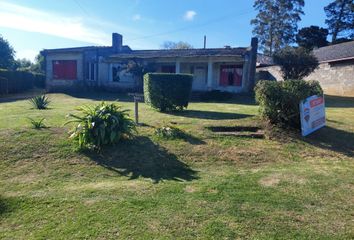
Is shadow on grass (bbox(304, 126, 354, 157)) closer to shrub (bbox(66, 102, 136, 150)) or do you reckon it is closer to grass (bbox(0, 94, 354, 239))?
grass (bbox(0, 94, 354, 239))

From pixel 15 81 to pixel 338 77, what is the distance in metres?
25.1

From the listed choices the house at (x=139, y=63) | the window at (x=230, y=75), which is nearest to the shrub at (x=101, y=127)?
the house at (x=139, y=63)

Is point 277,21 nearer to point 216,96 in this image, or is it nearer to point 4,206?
point 216,96

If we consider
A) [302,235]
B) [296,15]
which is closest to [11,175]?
[302,235]

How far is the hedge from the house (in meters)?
2.75

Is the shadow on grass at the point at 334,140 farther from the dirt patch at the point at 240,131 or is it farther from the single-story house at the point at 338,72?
the single-story house at the point at 338,72

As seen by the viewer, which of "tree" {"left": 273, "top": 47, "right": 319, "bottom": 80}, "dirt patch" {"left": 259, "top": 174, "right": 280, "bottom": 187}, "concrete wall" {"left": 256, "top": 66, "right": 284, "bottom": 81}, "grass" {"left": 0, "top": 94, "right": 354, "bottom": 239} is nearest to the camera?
"grass" {"left": 0, "top": 94, "right": 354, "bottom": 239}

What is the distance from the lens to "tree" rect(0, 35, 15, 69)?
115 ft

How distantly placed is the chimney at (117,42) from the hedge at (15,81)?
8519 mm

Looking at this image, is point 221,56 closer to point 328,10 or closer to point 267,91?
point 267,91

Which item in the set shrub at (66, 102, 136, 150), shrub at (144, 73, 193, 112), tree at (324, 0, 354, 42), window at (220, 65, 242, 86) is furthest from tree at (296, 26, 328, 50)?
shrub at (66, 102, 136, 150)

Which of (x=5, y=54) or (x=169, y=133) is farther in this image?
(x=5, y=54)

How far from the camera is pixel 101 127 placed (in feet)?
22.1

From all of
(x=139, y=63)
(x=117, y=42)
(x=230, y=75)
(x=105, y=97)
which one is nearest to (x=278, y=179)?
(x=105, y=97)
